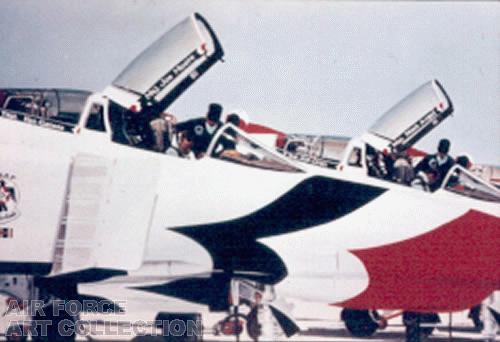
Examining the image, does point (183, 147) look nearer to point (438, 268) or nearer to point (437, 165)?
point (438, 268)

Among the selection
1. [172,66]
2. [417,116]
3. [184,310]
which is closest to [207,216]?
[184,310]

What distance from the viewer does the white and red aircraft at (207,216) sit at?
7.49 meters

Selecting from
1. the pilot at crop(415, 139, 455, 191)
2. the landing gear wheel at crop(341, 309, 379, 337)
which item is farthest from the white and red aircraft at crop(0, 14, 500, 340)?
the landing gear wheel at crop(341, 309, 379, 337)

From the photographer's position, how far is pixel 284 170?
7758 millimetres

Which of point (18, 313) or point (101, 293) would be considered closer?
point (101, 293)

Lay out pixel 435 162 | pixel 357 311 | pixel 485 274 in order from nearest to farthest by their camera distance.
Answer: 1. pixel 485 274
2. pixel 435 162
3. pixel 357 311

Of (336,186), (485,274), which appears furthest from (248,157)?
(485,274)

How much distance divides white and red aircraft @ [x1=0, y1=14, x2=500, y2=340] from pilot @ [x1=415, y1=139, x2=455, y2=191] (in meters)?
1.02

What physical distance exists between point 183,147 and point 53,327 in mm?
2243

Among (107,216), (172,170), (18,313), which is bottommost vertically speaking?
(18,313)

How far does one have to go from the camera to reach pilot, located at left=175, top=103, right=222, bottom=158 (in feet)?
25.6

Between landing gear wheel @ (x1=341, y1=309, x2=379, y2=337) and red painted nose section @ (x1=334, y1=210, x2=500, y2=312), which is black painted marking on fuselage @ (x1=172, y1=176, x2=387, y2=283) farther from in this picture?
landing gear wheel @ (x1=341, y1=309, x2=379, y2=337)

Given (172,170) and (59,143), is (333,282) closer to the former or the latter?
(172,170)

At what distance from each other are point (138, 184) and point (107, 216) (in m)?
0.41
